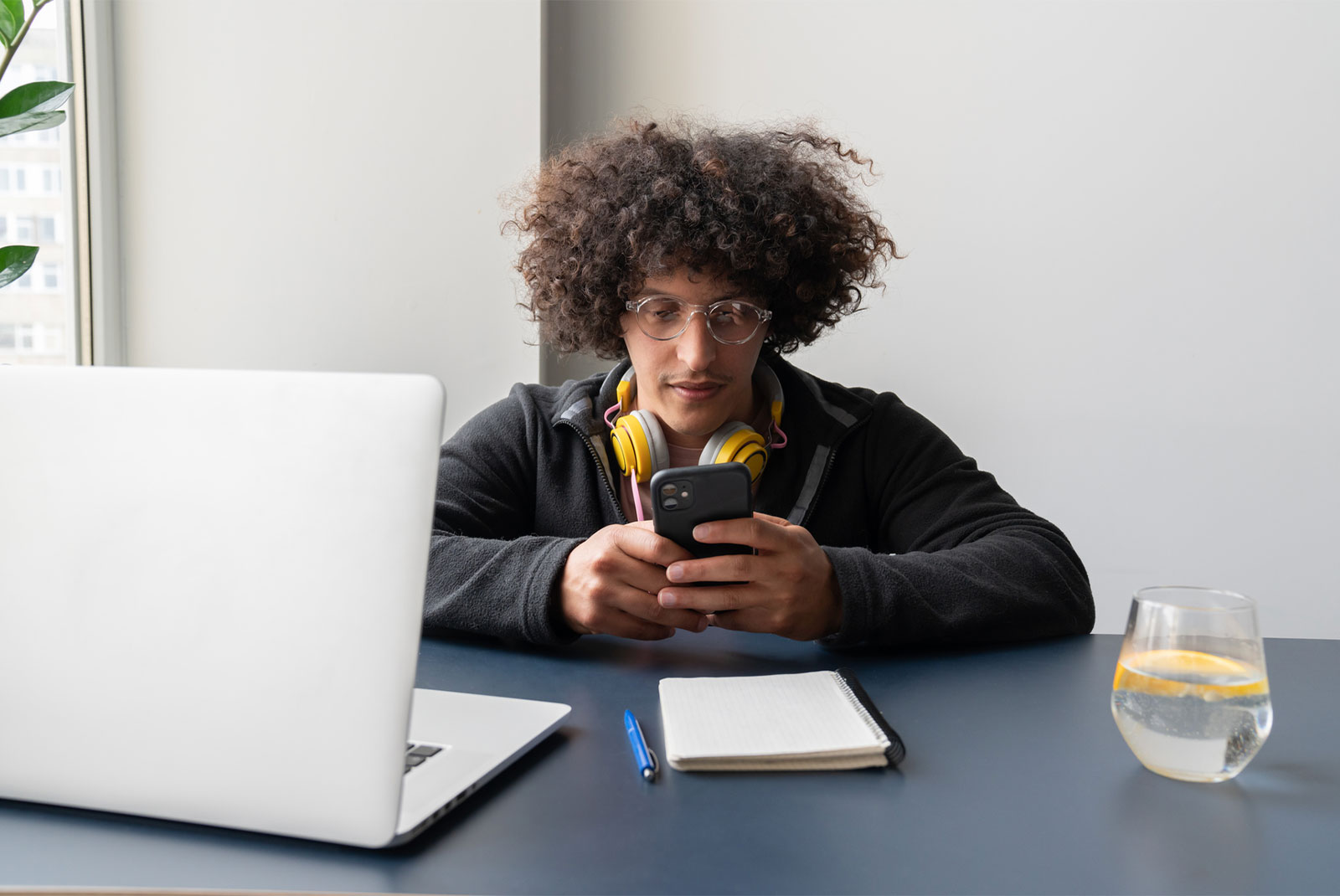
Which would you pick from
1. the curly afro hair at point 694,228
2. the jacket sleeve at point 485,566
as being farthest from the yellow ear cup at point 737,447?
the jacket sleeve at point 485,566

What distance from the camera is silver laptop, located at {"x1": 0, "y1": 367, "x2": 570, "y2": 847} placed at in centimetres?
58

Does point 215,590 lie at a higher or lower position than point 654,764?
higher

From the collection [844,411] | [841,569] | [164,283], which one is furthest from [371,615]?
[164,283]

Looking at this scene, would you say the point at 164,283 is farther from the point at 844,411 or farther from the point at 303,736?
the point at 303,736

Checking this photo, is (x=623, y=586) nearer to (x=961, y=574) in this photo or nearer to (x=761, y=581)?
(x=761, y=581)

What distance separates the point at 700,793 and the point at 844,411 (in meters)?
1.06

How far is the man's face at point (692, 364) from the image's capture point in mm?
1494

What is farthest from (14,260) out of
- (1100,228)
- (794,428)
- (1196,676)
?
(1100,228)

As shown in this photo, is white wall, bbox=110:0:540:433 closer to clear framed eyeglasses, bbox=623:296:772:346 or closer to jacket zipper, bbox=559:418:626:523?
jacket zipper, bbox=559:418:626:523

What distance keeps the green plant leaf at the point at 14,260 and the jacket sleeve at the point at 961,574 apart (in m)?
1.17

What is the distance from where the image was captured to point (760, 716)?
824 mm

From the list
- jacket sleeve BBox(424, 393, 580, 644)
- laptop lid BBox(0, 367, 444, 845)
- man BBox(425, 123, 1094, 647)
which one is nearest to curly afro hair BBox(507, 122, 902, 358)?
man BBox(425, 123, 1094, 647)

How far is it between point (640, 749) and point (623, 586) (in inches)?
12.2

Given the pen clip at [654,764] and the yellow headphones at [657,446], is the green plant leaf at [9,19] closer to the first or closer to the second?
the yellow headphones at [657,446]
